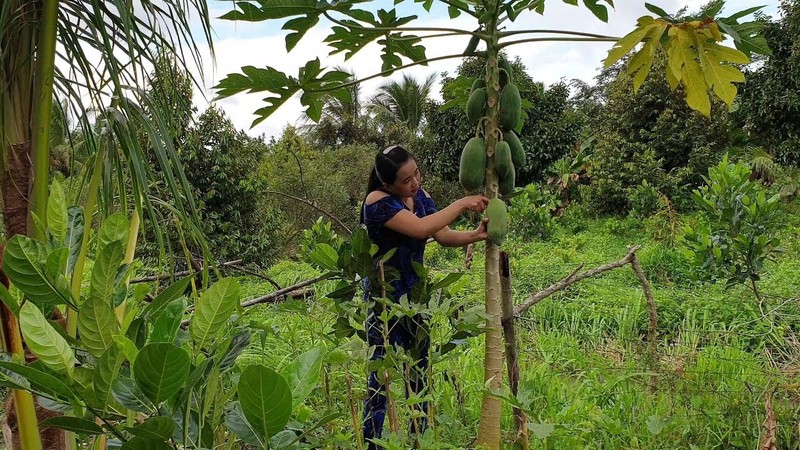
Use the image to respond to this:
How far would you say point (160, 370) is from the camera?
41 cm

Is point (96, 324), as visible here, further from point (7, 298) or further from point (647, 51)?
point (647, 51)

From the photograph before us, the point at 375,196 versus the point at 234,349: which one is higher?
the point at 375,196

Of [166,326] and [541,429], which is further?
[541,429]

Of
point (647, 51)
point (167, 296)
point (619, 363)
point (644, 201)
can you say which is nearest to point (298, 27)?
point (647, 51)

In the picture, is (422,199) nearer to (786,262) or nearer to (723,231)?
(723,231)

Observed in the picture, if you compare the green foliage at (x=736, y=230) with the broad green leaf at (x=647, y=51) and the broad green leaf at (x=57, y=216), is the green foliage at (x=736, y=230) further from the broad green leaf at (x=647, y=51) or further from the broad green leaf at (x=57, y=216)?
the broad green leaf at (x=57, y=216)

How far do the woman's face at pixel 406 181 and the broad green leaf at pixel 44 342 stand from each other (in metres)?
1.49

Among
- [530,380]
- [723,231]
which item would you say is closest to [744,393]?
[530,380]

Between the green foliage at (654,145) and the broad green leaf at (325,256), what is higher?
the green foliage at (654,145)

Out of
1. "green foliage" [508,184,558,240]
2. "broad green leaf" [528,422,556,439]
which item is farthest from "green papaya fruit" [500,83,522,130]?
"green foliage" [508,184,558,240]

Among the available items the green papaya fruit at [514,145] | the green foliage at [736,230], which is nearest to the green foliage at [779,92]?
the green foliage at [736,230]

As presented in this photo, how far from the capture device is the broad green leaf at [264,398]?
44cm

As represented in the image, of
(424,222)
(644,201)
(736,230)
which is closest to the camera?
(424,222)

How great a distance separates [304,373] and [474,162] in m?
0.79
